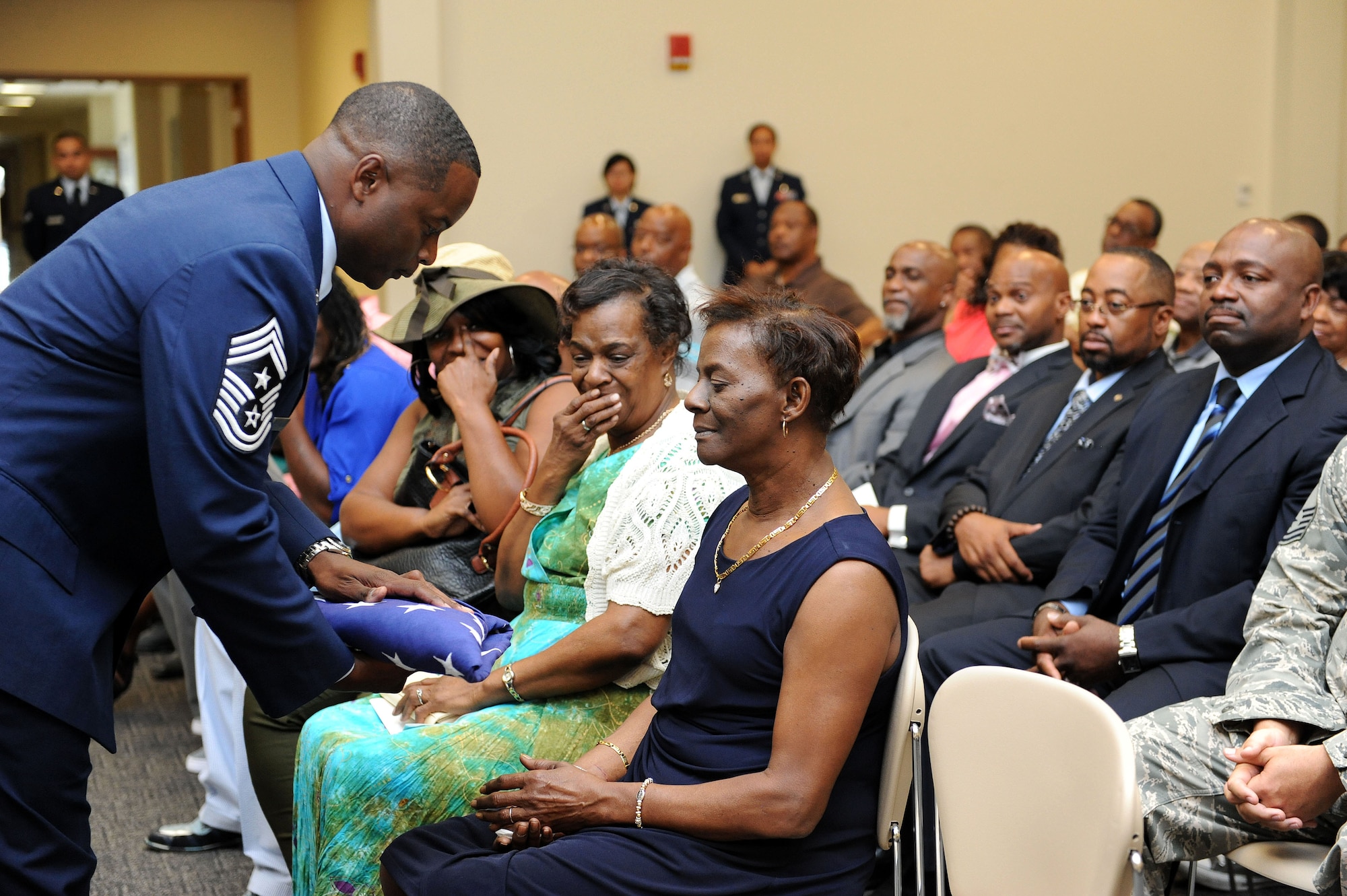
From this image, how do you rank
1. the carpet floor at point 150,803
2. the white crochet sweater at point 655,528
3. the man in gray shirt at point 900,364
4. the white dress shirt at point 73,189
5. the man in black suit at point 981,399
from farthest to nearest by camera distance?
1. the white dress shirt at point 73,189
2. the man in gray shirt at point 900,364
3. the man in black suit at point 981,399
4. the carpet floor at point 150,803
5. the white crochet sweater at point 655,528

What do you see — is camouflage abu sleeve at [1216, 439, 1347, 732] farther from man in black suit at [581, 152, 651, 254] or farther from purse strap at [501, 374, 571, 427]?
man in black suit at [581, 152, 651, 254]

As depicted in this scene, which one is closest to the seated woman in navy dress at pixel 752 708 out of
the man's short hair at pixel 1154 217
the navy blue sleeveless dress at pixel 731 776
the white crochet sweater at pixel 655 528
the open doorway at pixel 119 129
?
the navy blue sleeveless dress at pixel 731 776

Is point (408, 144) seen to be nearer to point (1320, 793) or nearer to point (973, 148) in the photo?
point (1320, 793)

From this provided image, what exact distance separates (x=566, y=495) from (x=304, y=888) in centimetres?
90

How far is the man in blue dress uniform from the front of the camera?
4.81 ft

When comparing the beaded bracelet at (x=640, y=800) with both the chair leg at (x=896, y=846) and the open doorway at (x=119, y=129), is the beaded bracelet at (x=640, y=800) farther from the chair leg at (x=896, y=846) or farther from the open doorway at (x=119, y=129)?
the open doorway at (x=119, y=129)

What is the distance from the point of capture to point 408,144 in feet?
5.31

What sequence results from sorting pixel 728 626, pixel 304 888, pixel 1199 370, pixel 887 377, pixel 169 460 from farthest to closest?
1. pixel 887 377
2. pixel 1199 370
3. pixel 304 888
4. pixel 728 626
5. pixel 169 460

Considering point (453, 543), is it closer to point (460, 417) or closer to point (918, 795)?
point (460, 417)

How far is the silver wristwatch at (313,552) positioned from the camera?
1992mm

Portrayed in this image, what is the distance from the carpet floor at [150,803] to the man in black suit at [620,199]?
4.75 meters

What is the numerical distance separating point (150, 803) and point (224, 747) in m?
0.57

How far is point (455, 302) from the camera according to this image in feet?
10.4

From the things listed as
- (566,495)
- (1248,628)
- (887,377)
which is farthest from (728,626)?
(887,377)
